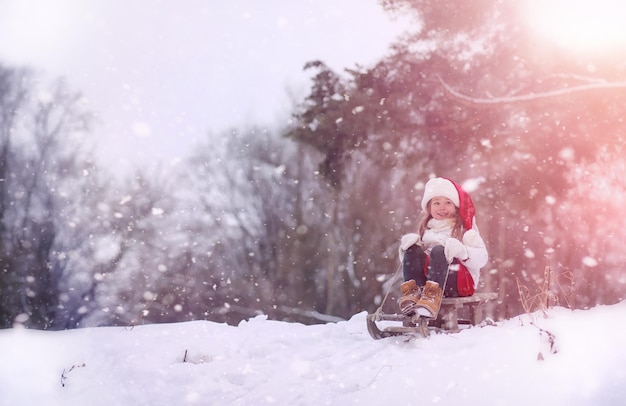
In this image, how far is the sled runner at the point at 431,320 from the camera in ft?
14.7

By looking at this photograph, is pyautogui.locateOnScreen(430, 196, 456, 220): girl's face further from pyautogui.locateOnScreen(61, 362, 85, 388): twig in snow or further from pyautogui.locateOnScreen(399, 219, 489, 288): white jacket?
pyautogui.locateOnScreen(61, 362, 85, 388): twig in snow

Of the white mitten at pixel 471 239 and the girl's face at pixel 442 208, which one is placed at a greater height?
the girl's face at pixel 442 208

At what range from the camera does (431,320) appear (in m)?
4.80

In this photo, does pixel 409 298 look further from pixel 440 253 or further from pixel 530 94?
pixel 530 94

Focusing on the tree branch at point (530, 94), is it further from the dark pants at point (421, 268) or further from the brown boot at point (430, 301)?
the brown boot at point (430, 301)

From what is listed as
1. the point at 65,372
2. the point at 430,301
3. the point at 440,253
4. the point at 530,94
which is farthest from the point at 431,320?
the point at 530,94

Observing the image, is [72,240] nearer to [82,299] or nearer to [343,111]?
[82,299]

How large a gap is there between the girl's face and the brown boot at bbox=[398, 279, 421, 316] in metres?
0.82

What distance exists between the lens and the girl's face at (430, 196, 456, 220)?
5.23 m

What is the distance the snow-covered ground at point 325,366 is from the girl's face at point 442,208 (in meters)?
1.13

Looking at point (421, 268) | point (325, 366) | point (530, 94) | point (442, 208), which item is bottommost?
point (325, 366)

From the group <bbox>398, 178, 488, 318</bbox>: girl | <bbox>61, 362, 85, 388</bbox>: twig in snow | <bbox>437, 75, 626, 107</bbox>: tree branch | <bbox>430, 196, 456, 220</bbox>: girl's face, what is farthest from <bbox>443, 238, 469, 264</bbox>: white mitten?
<bbox>437, 75, 626, 107</bbox>: tree branch

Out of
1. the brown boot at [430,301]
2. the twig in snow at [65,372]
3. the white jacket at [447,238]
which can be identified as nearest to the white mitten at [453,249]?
the white jacket at [447,238]

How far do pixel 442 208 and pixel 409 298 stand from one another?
1.08 m
